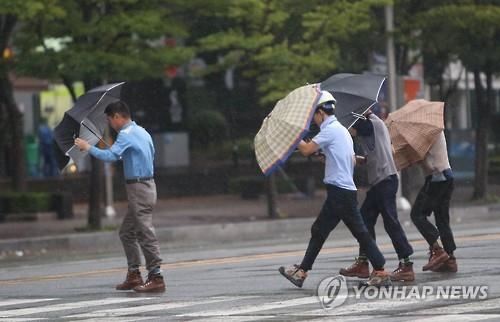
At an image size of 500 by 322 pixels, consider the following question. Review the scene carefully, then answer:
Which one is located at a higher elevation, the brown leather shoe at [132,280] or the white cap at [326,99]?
the white cap at [326,99]

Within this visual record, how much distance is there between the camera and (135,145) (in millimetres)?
13562

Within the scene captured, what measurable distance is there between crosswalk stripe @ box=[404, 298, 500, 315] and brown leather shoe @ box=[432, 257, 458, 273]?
2557mm

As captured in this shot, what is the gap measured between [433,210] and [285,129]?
8.56 feet

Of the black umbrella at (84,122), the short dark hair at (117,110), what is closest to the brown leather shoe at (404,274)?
the short dark hair at (117,110)

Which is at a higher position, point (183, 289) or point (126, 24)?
point (126, 24)

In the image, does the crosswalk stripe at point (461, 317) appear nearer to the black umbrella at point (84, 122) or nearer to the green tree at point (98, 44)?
the black umbrella at point (84, 122)

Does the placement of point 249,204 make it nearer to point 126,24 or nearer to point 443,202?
point 126,24

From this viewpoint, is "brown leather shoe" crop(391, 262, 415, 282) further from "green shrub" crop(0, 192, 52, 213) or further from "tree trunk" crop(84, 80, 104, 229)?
"green shrub" crop(0, 192, 52, 213)

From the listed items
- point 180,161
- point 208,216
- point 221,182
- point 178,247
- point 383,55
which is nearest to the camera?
point 178,247

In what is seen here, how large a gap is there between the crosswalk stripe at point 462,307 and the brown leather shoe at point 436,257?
8.28ft

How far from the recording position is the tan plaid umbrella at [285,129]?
12.3m

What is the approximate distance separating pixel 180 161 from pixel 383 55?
11.0m

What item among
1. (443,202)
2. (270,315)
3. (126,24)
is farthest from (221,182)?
(270,315)

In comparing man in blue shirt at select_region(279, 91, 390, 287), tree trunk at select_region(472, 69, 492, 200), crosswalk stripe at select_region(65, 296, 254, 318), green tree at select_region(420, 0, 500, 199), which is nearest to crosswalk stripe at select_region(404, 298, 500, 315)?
man in blue shirt at select_region(279, 91, 390, 287)
